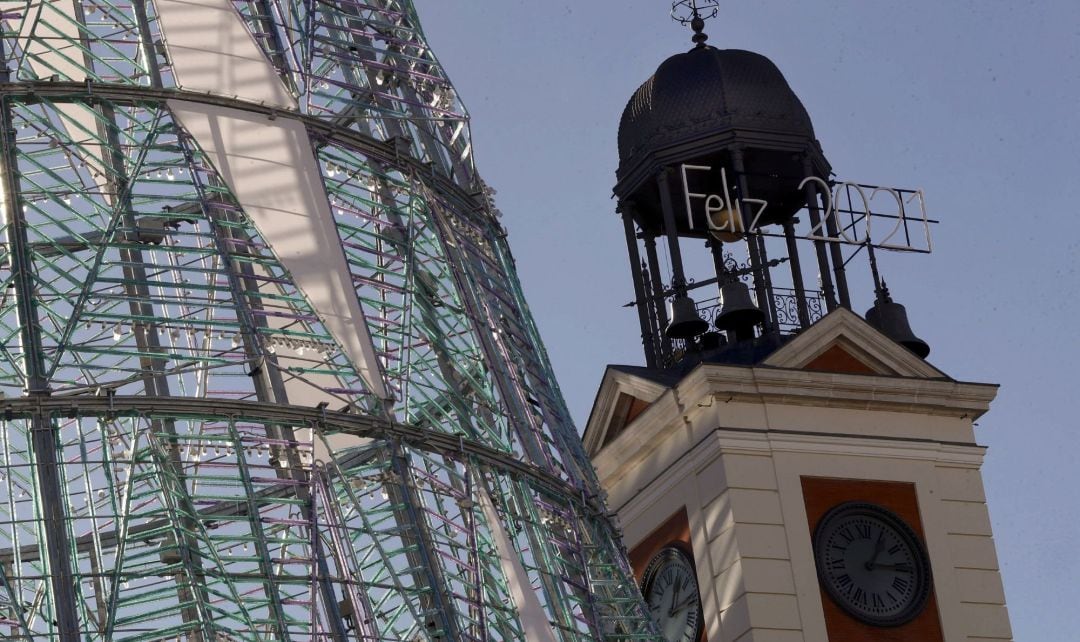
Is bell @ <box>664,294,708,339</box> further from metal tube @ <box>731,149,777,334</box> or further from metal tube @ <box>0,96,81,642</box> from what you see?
metal tube @ <box>0,96,81,642</box>

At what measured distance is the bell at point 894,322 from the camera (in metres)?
55.2

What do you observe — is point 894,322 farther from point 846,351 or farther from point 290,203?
point 290,203

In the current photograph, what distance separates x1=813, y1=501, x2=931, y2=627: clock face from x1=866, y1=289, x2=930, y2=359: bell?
3939 millimetres

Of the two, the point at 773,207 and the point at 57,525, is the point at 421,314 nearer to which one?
the point at 57,525

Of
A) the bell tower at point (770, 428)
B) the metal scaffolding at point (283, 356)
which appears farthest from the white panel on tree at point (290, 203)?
the bell tower at point (770, 428)

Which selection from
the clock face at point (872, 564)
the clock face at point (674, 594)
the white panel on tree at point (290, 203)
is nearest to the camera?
the white panel on tree at point (290, 203)

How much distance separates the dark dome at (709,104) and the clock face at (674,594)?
25.6ft

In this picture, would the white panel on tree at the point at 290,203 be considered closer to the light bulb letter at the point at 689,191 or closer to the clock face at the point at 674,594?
the clock face at the point at 674,594

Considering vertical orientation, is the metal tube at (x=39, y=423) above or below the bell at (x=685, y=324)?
below

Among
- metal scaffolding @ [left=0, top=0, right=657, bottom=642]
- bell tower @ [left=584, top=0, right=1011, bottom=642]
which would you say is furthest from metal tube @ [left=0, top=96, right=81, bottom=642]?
bell tower @ [left=584, top=0, right=1011, bottom=642]

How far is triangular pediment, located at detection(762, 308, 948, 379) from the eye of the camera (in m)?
52.7

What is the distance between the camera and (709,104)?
5609 centimetres

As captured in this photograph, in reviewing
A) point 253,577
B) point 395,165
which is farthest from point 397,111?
point 253,577

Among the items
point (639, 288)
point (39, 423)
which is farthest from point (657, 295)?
point (39, 423)
